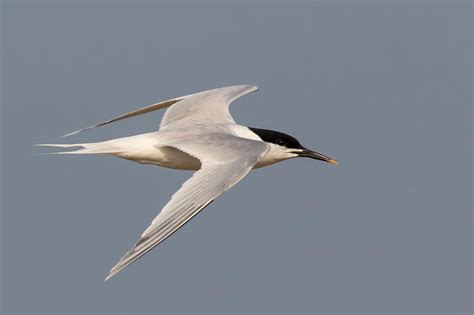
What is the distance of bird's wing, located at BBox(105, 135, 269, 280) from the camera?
6.68 metres

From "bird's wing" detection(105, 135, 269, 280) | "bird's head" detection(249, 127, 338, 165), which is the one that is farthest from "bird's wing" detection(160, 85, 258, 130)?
"bird's wing" detection(105, 135, 269, 280)

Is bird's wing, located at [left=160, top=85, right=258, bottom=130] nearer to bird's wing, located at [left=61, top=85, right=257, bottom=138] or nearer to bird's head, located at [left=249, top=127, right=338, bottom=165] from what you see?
bird's wing, located at [left=61, top=85, right=257, bottom=138]

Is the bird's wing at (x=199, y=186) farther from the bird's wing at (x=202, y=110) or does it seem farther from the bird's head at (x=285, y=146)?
the bird's wing at (x=202, y=110)

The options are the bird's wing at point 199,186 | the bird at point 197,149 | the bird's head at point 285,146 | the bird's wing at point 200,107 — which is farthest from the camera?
the bird's wing at point 200,107

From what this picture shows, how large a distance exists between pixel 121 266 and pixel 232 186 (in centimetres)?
129

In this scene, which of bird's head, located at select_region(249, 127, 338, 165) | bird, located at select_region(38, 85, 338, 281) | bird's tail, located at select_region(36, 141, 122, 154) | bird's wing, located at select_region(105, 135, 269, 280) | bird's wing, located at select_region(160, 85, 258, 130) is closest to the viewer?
bird's wing, located at select_region(105, 135, 269, 280)

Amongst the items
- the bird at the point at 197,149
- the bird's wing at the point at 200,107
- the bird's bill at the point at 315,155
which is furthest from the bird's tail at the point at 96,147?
the bird's bill at the point at 315,155

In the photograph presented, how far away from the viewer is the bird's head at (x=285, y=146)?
9992 mm

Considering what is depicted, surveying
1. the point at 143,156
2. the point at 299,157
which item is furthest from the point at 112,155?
the point at 299,157

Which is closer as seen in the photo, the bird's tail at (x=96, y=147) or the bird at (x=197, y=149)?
the bird at (x=197, y=149)

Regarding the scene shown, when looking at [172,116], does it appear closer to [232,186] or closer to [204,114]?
[204,114]

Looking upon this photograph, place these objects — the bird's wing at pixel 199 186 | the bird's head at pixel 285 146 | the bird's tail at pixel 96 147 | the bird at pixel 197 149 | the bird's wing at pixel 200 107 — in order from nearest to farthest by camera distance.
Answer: the bird's wing at pixel 199 186 → the bird at pixel 197 149 → the bird's tail at pixel 96 147 → the bird's head at pixel 285 146 → the bird's wing at pixel 200 107

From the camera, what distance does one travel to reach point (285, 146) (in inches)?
395

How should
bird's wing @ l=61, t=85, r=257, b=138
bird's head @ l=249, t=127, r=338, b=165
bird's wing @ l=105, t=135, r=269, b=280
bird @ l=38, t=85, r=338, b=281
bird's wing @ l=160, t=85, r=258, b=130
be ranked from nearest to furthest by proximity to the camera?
bird's wing @ l=105, t=135, r=269, b=280 < bird @ l=38, t=85, r=338, b=281 < bird's head @ l=249, t=127, r=338, b=165 < bird's wing @ l=160, t=85, r=258, b=130 < bird's wing @ l=61, t=85, r=257, b=138
